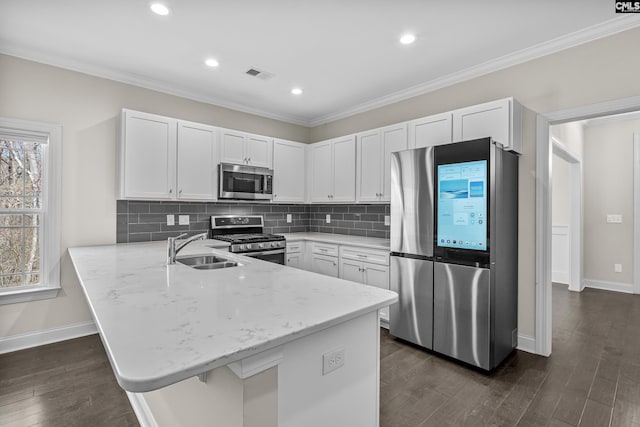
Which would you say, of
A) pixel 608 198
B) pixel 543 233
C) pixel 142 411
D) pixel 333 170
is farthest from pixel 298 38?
pixel 608 198

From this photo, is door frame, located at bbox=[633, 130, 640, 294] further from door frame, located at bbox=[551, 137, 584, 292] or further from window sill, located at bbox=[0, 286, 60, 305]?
window sill, located at bbox=[0, 286, 60, 305]

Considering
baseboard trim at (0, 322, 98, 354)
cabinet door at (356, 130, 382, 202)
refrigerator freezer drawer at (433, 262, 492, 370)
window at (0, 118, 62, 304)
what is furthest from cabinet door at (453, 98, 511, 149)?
baseboard trim at (0, 322, 98, 354)

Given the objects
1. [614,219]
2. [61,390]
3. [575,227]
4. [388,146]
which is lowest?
[61,390]

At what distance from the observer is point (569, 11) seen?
2.35 meters

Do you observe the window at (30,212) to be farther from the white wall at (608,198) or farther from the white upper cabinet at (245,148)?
the white wall at (608,198)

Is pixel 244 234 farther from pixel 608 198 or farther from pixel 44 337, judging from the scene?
pixel 608 198

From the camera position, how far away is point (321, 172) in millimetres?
4598

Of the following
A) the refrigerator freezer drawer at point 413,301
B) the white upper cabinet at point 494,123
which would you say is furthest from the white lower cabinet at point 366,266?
the white upper cabinet at point 494,123

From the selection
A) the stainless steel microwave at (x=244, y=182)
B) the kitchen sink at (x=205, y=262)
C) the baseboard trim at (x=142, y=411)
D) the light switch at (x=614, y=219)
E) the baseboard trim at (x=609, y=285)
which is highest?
the stainless steel microwave at (x=244, y=182)

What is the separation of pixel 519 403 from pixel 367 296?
1618 millimetres

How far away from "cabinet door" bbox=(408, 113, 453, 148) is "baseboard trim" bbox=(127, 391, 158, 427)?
3.19m

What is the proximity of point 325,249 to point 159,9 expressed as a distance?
2.93 meters

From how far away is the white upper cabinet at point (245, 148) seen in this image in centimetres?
391

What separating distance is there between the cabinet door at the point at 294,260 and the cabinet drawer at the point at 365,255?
2.22 ft
